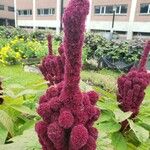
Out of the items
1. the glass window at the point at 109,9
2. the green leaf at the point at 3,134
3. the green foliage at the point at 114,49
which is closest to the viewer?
the green leaf at the point at 3,134

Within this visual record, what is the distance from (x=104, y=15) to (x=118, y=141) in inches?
1699

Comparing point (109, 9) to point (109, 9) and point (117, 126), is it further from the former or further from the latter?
point (117, 126)

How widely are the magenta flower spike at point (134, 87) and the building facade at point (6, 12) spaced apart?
69.6 meters

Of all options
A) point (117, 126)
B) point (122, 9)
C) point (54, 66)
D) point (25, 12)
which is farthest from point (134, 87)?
point (25, 12)

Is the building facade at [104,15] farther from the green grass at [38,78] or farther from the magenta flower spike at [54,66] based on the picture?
the magenta flower spike at [54,66]

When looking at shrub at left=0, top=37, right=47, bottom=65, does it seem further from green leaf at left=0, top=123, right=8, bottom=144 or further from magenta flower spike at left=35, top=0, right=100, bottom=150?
magenta flower spike at left=35, top=0, right=100, bottom=150

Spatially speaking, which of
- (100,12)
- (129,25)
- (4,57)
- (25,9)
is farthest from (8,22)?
(4,57)

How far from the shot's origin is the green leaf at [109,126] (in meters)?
2.30

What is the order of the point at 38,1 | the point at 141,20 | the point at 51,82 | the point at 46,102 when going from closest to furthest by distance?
the point at 46,102
the point at 51,82
the point at 141,20
the point at 38,1

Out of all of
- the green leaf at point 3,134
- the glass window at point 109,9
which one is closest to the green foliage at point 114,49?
the green leaf at point 3,134

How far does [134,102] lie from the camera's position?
2.38 metres

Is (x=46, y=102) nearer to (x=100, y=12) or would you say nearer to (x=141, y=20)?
(x=141, y=20)

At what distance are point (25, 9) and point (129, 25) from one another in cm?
2485

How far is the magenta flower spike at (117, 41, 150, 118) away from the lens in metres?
2.31
